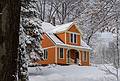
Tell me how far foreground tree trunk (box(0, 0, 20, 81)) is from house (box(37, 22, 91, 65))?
33.1m

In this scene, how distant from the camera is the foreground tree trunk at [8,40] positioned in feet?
9.04

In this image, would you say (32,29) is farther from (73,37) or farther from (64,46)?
(73,37)

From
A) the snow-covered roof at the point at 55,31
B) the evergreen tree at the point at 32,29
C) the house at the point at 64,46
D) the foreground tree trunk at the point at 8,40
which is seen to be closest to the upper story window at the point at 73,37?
the house at the point at 64,46

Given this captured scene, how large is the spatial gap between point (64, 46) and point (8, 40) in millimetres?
34988

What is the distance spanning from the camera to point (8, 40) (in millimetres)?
2785

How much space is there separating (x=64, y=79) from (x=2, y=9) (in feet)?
62.5

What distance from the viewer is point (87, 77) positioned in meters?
23.1

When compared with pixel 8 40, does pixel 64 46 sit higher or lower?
higher

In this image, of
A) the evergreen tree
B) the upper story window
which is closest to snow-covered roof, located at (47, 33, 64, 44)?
the upper story window

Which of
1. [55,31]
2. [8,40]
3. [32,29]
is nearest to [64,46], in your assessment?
[55,31]

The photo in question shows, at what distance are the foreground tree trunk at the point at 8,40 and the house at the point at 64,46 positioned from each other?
3313 cm

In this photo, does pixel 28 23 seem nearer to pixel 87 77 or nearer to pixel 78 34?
pixel 87 77

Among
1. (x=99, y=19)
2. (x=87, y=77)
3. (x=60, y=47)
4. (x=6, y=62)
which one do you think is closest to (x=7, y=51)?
(x=6, y=62)

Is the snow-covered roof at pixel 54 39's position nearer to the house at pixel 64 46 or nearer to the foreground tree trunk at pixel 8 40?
the house at pixel 64 46
